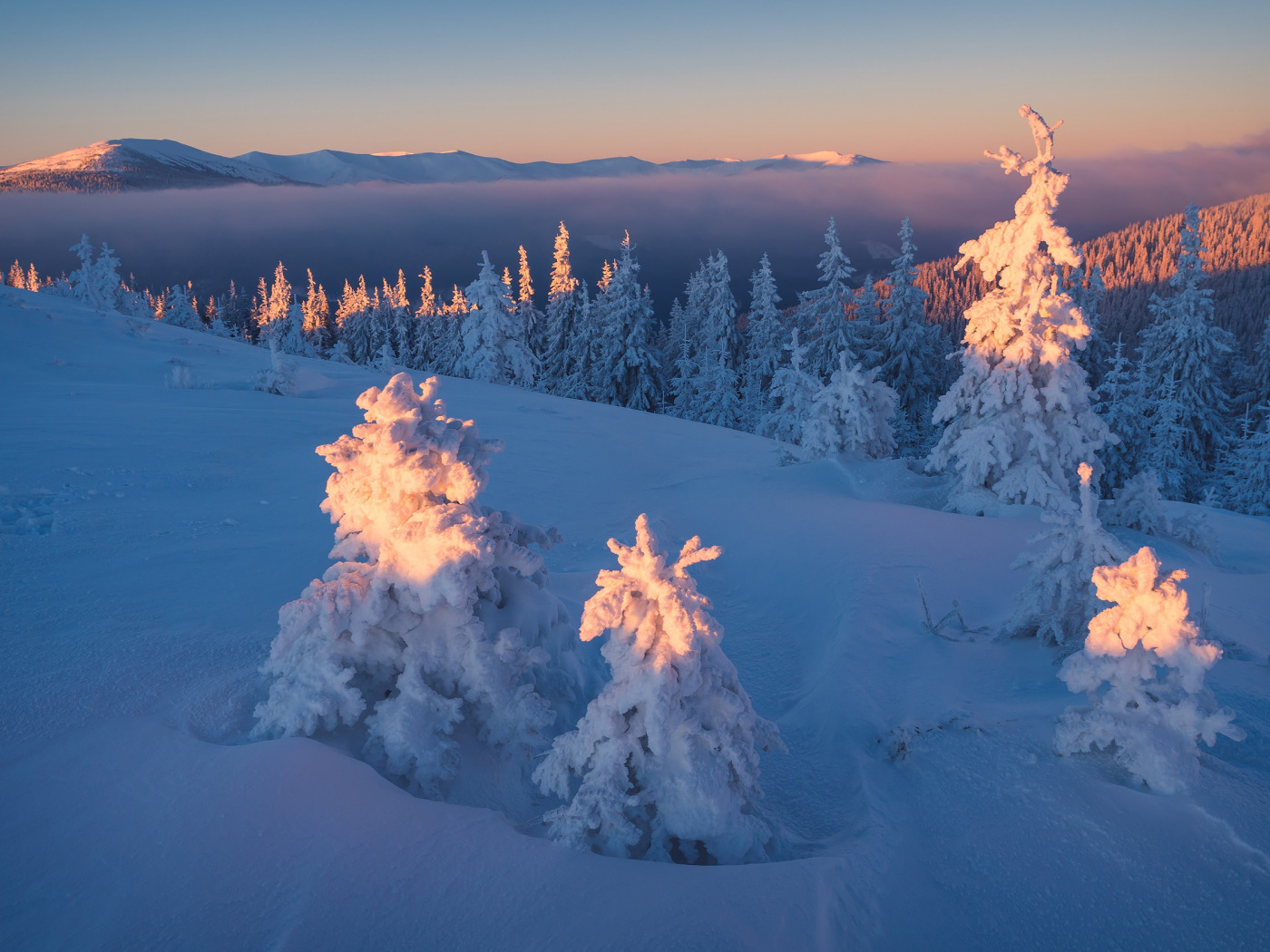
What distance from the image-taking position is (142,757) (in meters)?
4.12

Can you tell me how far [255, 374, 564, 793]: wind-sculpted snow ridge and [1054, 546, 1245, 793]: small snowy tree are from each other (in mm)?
3836

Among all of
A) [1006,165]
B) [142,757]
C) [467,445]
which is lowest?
[142,757]

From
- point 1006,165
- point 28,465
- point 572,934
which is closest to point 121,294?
point 28,465

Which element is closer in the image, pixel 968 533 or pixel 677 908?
pixel 677 908

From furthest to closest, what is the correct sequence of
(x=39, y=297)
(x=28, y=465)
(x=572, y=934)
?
(x=39, y=297) → (x=28, y=465) → (x=572, y=934)

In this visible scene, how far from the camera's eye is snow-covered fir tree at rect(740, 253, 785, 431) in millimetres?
41562

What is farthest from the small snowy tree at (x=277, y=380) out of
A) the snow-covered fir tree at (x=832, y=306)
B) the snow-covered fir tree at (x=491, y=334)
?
the snow-covered fir tree at (x=832, y=306)

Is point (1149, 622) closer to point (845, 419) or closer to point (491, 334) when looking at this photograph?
point (845, 419)

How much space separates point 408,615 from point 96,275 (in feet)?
184

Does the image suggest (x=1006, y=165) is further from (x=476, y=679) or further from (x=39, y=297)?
(x=39, y=297)

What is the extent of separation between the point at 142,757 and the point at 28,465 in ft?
21.7

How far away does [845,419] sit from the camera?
1788 centimetres

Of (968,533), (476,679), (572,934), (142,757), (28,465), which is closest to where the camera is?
(572,934)

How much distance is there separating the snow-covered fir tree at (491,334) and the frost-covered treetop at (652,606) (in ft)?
119
